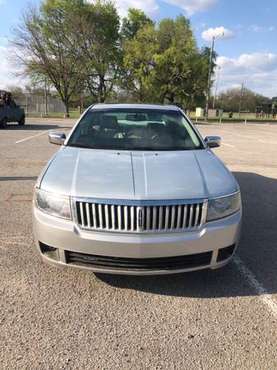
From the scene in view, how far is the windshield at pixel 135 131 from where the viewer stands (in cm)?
479

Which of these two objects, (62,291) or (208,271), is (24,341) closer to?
(62,291)

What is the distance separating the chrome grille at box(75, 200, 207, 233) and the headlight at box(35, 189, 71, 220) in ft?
0.30

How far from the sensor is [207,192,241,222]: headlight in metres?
3.49

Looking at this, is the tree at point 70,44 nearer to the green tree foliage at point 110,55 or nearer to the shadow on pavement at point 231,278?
the green tree foliage at point 110,55

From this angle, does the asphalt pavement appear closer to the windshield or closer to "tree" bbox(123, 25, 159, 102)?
the windshield

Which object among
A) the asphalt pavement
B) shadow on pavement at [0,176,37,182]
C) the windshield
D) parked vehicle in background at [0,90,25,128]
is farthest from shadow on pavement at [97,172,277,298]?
parked vehicle in background at [0,90,25,128]

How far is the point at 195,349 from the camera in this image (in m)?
2.91

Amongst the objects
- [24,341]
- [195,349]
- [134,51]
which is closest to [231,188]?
[195,349]

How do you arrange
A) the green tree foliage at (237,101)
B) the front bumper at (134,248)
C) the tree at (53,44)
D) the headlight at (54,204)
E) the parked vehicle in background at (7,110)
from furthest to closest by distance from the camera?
the green tree foliage at (237,101) → the tree at (53,44) → the parked vehicle in background at (7,110) → the headlight at (54,204) → the front bumper at (134,248)

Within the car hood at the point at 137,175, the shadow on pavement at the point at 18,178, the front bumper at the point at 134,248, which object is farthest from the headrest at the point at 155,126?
the shadow on pavement at the point at 18,178

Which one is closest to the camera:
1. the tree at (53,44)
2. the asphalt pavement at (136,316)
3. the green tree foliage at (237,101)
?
the asphalt pavement at (136,316)

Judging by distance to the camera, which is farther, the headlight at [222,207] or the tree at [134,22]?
the tree at [134,22]

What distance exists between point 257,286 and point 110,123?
2.59m

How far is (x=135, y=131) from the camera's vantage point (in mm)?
5121
